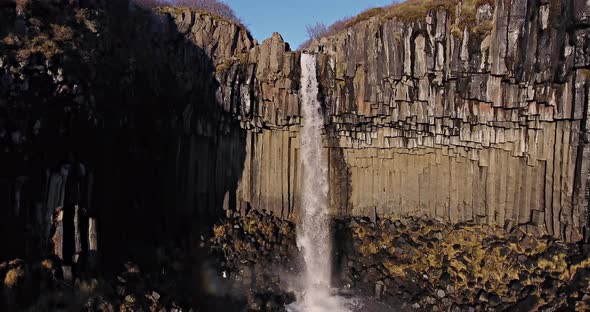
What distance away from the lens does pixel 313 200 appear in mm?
15320

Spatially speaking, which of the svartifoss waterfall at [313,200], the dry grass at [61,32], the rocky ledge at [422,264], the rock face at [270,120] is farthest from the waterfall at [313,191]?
the dry grass at [61,32]

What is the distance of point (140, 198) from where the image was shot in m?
12.3

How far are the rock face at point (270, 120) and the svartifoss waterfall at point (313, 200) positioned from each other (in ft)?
1.18

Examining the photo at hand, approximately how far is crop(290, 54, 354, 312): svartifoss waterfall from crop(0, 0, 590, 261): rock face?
36cm

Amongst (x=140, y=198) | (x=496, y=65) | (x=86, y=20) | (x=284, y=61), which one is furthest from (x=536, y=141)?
(x=86, y=20)

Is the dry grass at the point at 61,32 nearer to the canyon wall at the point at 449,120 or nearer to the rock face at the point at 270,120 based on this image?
the rock face at the point at 270,120

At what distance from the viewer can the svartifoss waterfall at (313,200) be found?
1396 centimetres

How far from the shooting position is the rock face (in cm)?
948

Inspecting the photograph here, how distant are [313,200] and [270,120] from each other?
344 centimetres

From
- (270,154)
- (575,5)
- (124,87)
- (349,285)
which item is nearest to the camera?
(575,5)

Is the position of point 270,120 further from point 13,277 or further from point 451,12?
→ point 13,277

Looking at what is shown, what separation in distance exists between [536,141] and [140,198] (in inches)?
457

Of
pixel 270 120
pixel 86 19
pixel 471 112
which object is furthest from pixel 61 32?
pixel 471 112

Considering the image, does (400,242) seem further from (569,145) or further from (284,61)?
(284,61)
